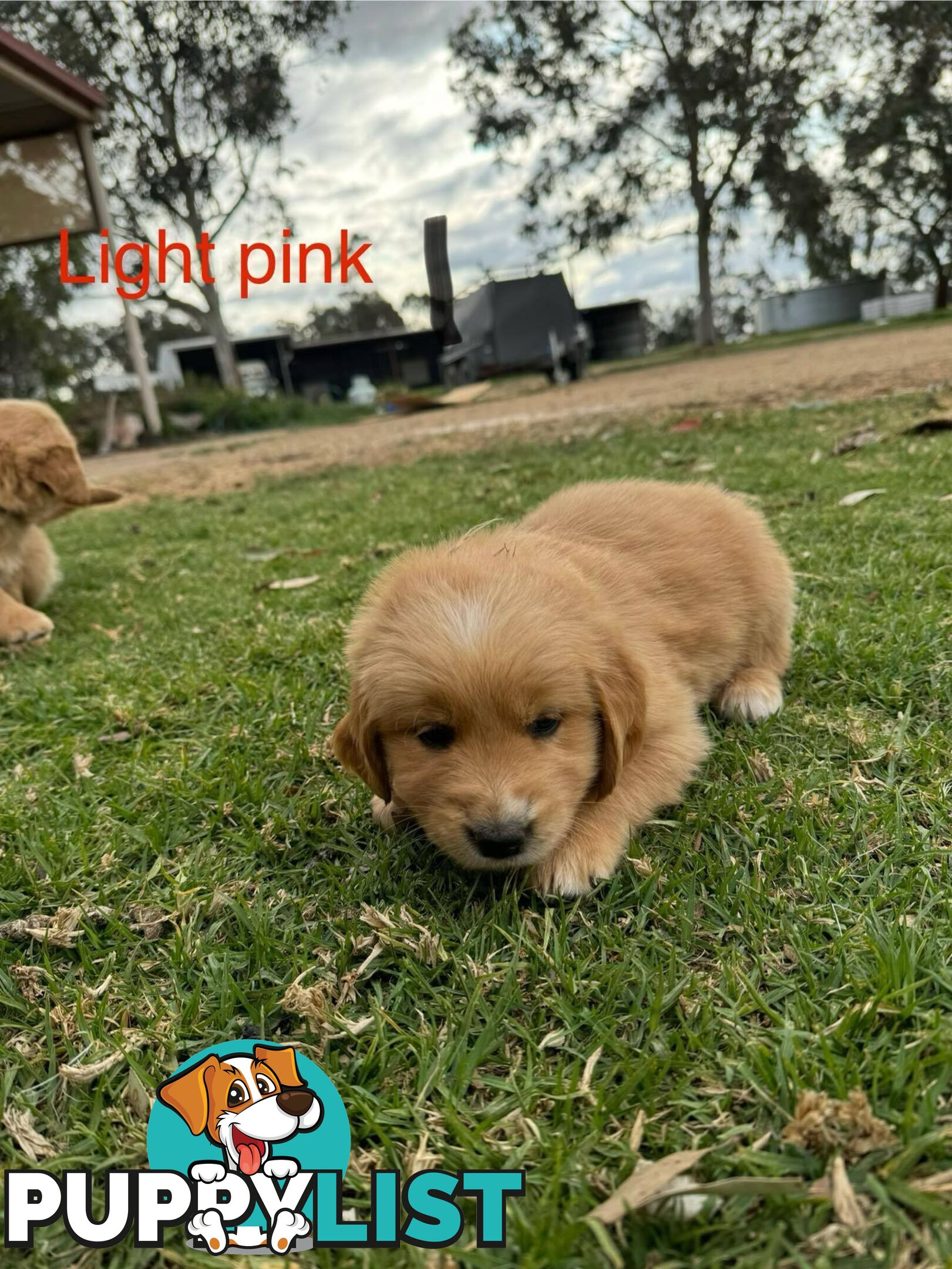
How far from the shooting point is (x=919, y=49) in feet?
101

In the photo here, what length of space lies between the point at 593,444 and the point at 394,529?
410 cm

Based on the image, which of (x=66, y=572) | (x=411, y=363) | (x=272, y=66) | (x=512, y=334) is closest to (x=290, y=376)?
(x=411, y=363)

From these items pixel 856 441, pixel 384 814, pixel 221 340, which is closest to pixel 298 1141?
pixel 384 814

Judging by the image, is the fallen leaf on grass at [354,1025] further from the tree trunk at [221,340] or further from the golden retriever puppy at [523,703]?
the tree trunk at [221,340]

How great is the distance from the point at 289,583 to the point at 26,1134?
3660mm

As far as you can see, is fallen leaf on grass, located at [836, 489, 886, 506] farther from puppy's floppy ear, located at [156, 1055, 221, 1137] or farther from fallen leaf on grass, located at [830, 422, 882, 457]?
puppy's floppy ear, located at [156, 1055, 221, 1137]

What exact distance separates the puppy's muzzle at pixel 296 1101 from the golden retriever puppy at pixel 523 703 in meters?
0.60

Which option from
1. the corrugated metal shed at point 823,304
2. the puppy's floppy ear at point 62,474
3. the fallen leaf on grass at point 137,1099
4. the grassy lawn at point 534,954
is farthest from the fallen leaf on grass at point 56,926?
the corrugated metal shed at point 823,304


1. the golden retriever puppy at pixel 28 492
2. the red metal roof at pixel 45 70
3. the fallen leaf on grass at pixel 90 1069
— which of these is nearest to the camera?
the fallen leaf on grass at pixel 90 1069

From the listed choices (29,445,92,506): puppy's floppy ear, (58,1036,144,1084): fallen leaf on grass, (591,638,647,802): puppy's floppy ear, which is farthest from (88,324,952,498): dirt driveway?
(58,1036,144,1084): fallen leaf on grass

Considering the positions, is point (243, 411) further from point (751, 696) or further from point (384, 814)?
point (384, 814)

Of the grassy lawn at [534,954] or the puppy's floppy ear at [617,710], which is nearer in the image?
the grassy lawn at [534,954]

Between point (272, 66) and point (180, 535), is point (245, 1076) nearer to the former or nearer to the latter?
point (180, 535)

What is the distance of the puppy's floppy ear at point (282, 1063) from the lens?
1356 millimetres
